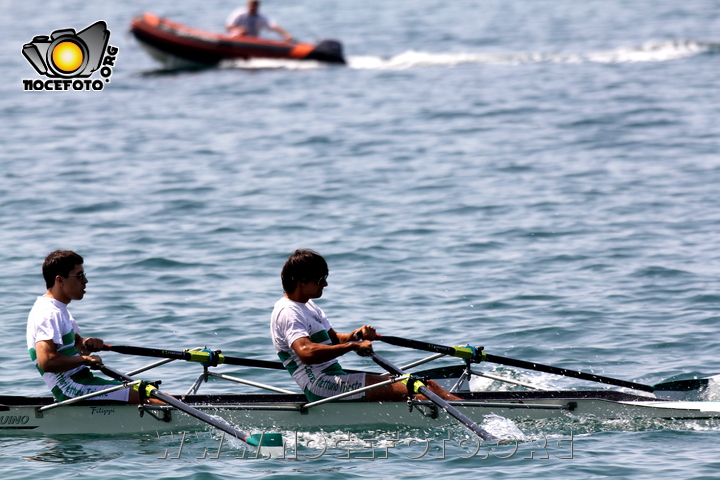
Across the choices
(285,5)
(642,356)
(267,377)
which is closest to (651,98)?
(642,356)

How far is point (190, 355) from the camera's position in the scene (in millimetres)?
9344

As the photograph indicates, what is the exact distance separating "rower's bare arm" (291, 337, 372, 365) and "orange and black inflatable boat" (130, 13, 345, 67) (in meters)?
23.3

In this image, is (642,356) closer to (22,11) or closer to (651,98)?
(651,98)

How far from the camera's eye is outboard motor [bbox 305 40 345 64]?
31141mm

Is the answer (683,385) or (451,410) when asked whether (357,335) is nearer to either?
(451,410)

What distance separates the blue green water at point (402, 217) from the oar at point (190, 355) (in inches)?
32.3

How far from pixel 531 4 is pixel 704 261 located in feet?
110

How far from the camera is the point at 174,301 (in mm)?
13414

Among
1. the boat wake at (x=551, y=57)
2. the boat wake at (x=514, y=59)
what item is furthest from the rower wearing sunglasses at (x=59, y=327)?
the boat wake at (x=551, y=57)

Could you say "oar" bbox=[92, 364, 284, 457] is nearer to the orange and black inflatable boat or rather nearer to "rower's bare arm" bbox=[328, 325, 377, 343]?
"rower's bare arm" bbox=[328, 325, 377, 343]

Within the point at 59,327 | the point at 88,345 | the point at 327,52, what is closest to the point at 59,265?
the point at 59,327

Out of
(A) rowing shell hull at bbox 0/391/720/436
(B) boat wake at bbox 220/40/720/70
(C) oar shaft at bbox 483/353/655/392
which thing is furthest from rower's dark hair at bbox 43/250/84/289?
(B) boat wake at bbox 220/40/720/70

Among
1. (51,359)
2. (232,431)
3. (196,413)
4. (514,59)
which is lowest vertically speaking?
(232,431)

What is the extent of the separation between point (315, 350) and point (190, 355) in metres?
1.39
